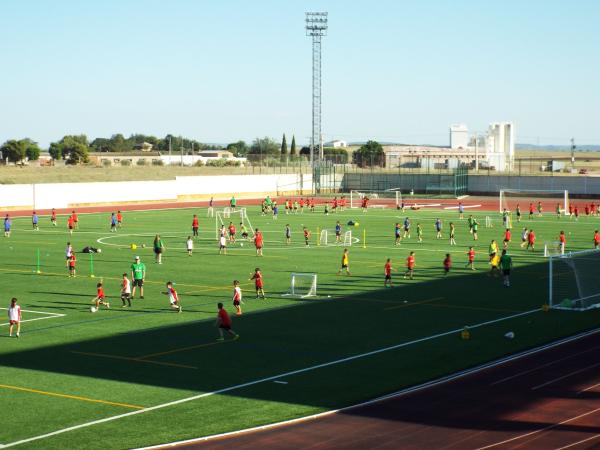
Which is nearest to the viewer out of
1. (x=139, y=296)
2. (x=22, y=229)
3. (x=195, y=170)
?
(x=139, y=296)

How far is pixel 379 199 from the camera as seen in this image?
120m

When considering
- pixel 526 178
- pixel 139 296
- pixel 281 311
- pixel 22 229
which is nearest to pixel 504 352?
pixel 281 311

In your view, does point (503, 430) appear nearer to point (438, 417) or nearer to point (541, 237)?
point (438, 417)

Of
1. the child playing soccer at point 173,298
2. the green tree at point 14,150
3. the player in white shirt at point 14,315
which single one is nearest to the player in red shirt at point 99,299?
the child playing soccer at point 173,298

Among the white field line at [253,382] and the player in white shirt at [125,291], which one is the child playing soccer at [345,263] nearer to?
the player in white shirt at [125,291]

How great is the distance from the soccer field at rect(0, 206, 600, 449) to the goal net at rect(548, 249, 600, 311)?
792 mm

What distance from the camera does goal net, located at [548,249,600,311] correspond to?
35.4 meters

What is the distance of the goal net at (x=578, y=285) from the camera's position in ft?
116

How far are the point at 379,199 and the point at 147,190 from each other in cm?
3057

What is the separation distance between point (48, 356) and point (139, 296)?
1131 cm

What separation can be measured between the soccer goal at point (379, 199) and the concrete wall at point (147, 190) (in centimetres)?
1095

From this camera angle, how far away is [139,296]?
37.7 meters

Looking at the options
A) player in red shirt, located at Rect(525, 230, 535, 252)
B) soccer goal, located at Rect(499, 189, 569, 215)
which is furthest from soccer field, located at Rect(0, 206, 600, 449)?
soccer goal, located at Rect(499, 189, 569, 215)

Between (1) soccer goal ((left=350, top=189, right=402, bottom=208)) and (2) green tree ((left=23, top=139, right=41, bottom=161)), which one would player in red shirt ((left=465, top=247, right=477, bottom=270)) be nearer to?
(1) soccer goal ((left=350, top=189, right=402, bottom=208))
